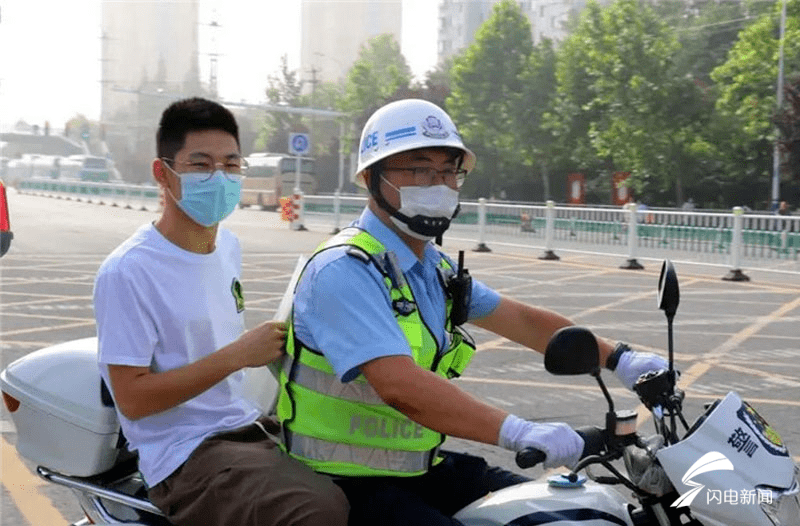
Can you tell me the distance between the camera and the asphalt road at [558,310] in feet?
22.8

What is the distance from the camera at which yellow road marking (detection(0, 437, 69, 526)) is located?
497 cm

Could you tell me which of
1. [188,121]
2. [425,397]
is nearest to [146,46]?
[188,121]

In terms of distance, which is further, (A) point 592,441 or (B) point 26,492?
(B) point 26,492

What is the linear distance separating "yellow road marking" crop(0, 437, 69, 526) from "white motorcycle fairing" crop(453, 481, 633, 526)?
277cm

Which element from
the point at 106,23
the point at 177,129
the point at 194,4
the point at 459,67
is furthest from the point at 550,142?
the point at 106,23

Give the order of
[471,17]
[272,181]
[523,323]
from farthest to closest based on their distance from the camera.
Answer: [471,17] → [272,181] → [523,323]

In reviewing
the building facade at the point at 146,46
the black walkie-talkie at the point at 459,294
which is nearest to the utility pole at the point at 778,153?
the black walkie-talkie at the point at 459,294

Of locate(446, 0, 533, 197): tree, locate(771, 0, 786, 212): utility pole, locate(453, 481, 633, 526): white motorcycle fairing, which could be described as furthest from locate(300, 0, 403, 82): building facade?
locate(453, 481, 633, 526): white motorcycle fairing

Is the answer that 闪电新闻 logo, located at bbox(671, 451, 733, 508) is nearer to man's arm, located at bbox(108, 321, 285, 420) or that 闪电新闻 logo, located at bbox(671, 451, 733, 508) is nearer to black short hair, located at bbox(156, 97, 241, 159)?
man's arm, located at bbox(108, 321, 285, 420)

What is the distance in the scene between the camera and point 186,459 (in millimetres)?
2920

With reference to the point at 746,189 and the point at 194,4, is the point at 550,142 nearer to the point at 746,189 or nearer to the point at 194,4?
the point at 746,189

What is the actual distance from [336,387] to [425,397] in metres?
0.22

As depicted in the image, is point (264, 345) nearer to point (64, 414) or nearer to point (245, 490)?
point (245, 490)

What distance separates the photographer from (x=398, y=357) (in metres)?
2.55
